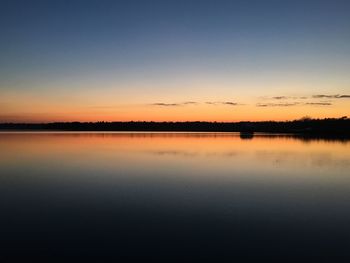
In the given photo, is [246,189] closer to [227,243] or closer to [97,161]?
[227,243]

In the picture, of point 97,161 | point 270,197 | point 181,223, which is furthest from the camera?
point 97,161

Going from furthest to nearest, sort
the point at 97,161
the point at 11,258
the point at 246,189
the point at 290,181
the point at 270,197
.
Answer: the point at 97,161 < the point at 290,181 < the point at 246,189 < the point at 270,197 < the point at 11,258

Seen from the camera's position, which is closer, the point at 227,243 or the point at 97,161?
the point at 227,243

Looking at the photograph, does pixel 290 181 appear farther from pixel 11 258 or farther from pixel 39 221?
pixel 11 258

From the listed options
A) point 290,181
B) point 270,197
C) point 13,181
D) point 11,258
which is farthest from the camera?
point 290,181

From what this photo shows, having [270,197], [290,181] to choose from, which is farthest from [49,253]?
[290,181]

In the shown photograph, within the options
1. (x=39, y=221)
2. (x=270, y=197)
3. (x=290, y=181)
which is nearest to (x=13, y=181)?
(x=39, y=221)

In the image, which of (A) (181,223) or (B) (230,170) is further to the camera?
(B) (230,170)

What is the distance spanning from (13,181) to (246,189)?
371 inches

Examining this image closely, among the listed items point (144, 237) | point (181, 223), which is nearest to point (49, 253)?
point (144, 237)

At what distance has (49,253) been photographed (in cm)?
649

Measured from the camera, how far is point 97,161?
22406 millimetres

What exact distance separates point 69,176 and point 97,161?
6.24 m

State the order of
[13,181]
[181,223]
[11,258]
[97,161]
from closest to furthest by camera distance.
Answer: [11,258]
[181,223]
[13,181]
[97,161]
